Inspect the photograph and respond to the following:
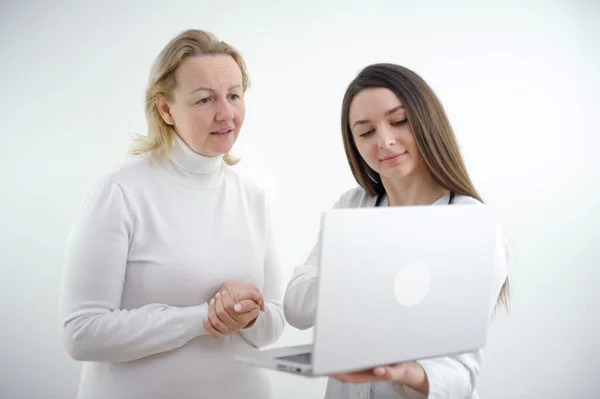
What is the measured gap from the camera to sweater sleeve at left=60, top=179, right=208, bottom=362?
181 centimetres

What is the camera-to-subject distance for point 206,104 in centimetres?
194

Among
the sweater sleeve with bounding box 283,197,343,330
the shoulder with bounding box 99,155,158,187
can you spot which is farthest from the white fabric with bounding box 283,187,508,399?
the shoulder with bounding box 99,155,158,187

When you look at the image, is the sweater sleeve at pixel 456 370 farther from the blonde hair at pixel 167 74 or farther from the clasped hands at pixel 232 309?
the blonde hair at pixel 167 74

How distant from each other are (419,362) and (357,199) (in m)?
0.62

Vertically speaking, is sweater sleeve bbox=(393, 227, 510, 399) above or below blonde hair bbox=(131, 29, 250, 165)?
below

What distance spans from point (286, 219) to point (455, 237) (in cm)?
204

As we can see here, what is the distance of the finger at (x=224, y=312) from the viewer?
183 cm

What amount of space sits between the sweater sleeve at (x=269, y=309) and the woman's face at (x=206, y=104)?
1.04 ft

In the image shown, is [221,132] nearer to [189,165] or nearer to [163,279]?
[189,165]

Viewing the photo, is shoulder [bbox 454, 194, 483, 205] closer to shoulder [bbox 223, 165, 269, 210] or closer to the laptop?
the laptop

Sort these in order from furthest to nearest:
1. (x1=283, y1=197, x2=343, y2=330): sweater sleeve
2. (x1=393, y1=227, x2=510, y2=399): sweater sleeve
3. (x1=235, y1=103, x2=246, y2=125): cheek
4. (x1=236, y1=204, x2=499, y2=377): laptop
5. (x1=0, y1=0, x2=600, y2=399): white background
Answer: (x1=0, y1=0, x2=600, y2=399): white background → (x1=235, y1=103, x2=246, y2=125): cheek → (x1=283, y1=197, x2=343, y2=330): sweater sleeve → (x1=393, y1=227, x2=510, y2=399): sweater sleeve → (x1=236, y1=204, x2=499, y2=377): laptop

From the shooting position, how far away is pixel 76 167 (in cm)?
311

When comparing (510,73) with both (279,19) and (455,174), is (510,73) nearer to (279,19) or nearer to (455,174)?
(279,19)

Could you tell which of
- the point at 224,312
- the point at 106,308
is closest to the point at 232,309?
the point at 224,312
